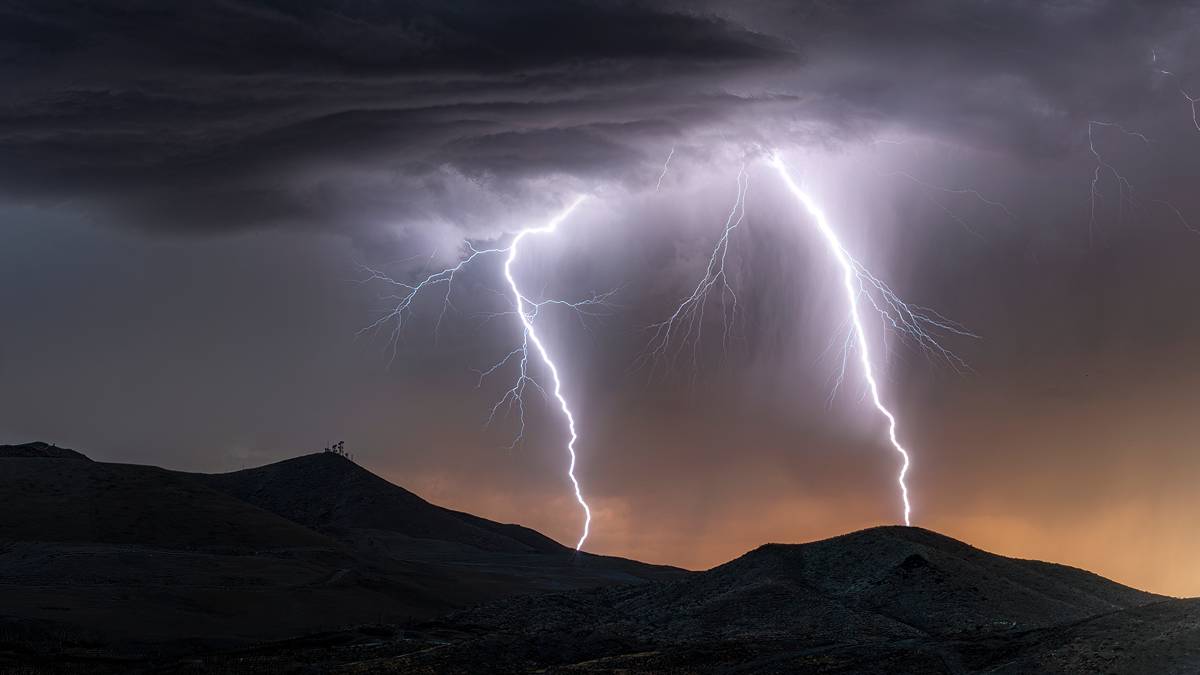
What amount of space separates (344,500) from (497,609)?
73101 millimetres

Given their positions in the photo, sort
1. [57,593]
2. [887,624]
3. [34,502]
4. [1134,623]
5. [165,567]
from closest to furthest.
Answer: [1134,623], [887,624], [57,593], [165,567], [34,502]

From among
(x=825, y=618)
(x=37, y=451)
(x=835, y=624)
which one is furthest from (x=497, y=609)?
(x=37, y=451)

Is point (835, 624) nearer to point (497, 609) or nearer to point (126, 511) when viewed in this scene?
point (497, 609)

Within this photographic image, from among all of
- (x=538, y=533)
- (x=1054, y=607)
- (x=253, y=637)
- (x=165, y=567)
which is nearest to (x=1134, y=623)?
(x=1054, y=607)

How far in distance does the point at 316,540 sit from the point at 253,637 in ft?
Answer: 115

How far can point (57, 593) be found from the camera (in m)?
41.3

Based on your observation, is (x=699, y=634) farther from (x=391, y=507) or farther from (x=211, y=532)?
(x=391, y=507)

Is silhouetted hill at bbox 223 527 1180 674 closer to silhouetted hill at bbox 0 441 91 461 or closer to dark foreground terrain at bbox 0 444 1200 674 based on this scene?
dark foreground terrain at bbox 0 444 1200 674

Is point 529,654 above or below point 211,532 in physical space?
below

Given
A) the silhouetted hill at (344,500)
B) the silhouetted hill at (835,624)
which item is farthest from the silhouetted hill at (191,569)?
the silhouetted hill at (835,624)

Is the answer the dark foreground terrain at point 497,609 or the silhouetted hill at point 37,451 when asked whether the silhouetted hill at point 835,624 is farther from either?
the silhouetted hill at point 37,451

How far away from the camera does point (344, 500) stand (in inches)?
4461

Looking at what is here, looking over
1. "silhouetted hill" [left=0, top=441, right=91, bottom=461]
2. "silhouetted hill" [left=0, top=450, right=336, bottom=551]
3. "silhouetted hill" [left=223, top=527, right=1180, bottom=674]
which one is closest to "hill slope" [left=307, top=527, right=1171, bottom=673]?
"silhouetted hill" [left=223, top=527, right=1180, bottom=674]

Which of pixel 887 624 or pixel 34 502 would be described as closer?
pixel 887 624
